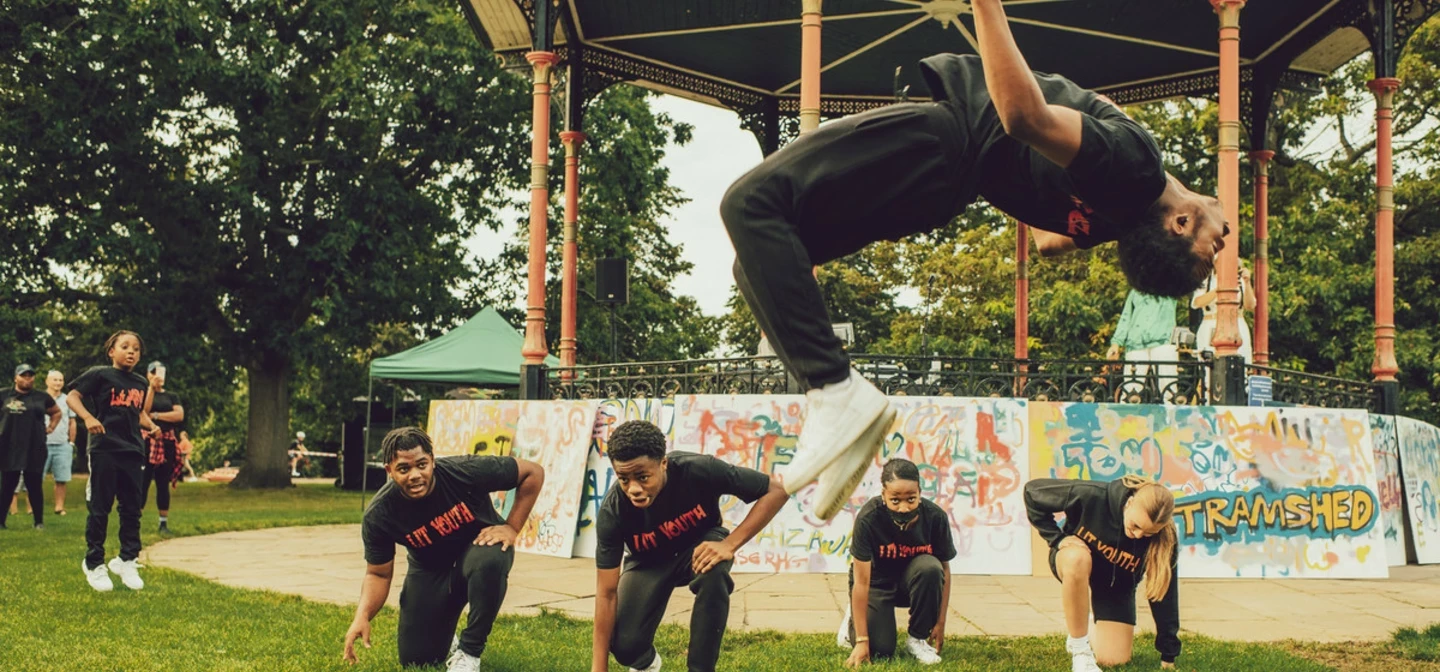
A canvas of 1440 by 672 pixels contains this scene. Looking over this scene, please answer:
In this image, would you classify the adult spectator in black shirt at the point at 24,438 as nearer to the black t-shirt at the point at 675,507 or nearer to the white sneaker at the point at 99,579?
the white sneaker at the point at 99,579

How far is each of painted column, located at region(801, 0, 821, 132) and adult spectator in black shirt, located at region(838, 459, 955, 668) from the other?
4684 millimetres

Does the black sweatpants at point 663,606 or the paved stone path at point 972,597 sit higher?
the black sweatpants at point 663,606

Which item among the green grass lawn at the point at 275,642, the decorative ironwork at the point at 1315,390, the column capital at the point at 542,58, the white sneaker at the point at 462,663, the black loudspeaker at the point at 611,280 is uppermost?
the column capital at the point at 542,58

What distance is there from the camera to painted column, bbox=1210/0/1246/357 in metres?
10.7

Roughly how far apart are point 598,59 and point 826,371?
12.8 m

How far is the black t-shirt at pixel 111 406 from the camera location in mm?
8250

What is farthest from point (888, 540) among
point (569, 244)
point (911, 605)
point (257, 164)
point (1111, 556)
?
point (257, 164)

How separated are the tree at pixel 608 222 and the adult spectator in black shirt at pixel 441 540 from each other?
16681 millimetres

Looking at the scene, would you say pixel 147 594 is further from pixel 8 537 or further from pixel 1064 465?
pixel 1064 465

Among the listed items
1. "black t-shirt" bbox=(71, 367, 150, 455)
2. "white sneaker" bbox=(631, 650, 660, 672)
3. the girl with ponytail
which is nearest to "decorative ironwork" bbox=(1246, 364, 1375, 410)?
the girl with ponytail

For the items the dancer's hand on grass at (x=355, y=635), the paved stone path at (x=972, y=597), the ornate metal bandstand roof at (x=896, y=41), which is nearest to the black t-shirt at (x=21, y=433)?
the paved stone path at (x=972, y=597)

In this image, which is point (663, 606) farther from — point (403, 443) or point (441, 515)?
point (403, 443)

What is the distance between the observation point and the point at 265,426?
23734 millimetres

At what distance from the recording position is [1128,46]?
14.7 metres
